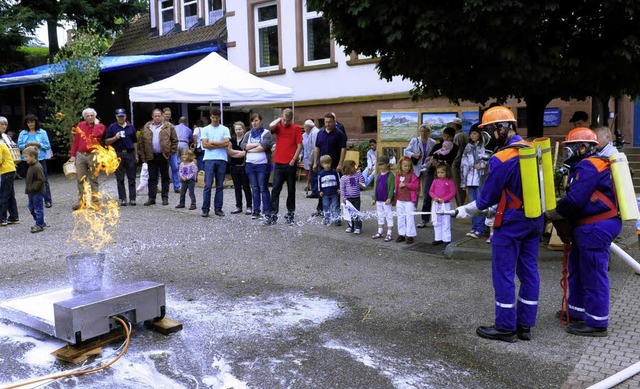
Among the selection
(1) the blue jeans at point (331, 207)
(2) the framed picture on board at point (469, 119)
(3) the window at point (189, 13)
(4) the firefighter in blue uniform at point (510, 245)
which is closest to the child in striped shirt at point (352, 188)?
(1) the blue jeans at point (331, 207)

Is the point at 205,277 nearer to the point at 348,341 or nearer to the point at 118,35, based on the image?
the point at 348,341

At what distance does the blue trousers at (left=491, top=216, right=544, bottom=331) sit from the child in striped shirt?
14.9 ft

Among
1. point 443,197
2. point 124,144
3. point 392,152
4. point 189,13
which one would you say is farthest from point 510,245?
point 189,13

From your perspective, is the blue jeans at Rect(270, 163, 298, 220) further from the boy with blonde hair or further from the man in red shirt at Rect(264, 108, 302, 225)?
the boy with blonde hair

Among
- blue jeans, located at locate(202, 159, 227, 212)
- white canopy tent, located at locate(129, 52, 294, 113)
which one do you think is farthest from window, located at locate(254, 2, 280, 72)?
blue jeans, located at locate(202, 159, 227, 212)

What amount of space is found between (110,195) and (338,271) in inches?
330

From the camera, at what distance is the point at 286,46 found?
18.8 meters

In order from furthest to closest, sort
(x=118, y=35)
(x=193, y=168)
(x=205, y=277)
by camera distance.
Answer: (x=118, y=35), (x=193, y=168), (x=205, y=277)

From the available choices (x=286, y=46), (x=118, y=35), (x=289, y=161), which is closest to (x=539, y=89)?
(x=289, y=161)

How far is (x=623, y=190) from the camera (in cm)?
498

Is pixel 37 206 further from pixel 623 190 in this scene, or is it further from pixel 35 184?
pixel 623 190

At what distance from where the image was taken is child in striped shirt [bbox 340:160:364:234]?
31.1 feet

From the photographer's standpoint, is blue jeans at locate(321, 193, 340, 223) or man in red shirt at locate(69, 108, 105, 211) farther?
man in red shirt at locate(69, 108, 105, 211)

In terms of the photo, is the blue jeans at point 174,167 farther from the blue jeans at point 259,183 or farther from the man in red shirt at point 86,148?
the blue jeans at point 259,183
